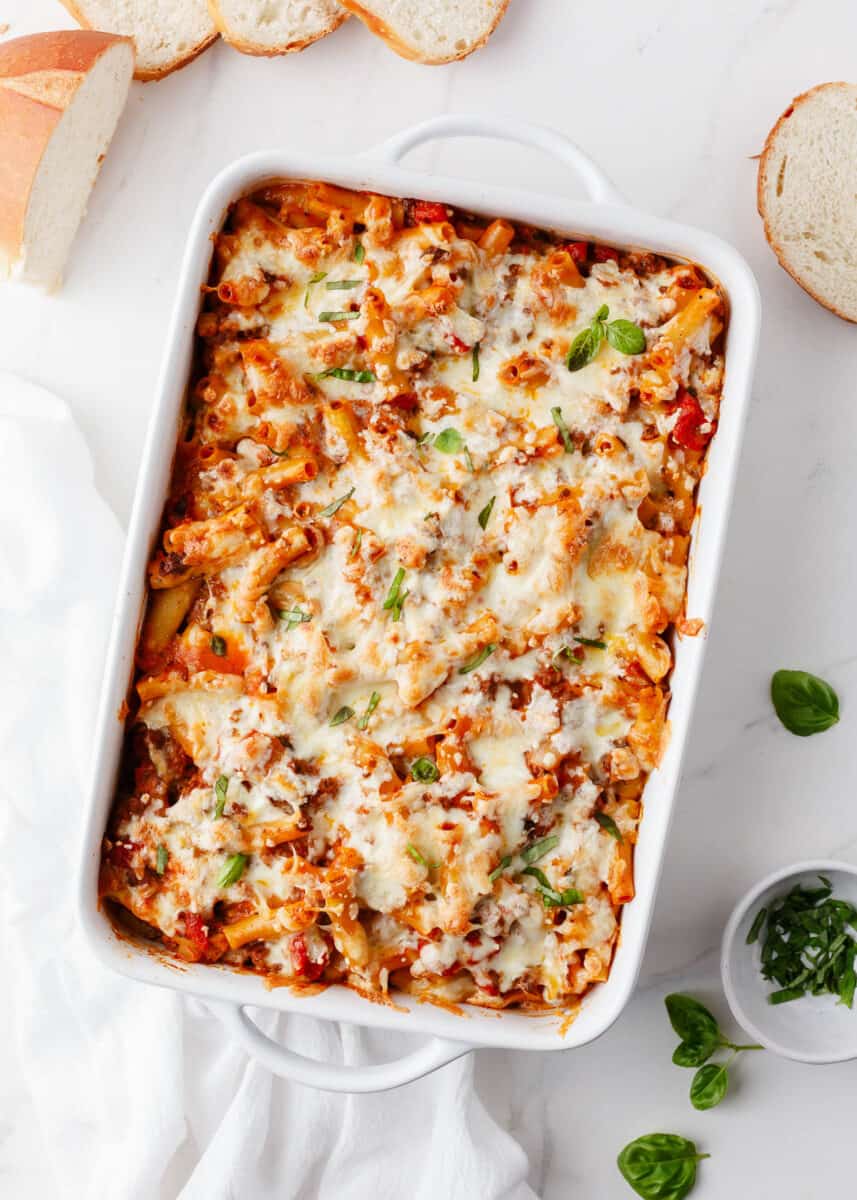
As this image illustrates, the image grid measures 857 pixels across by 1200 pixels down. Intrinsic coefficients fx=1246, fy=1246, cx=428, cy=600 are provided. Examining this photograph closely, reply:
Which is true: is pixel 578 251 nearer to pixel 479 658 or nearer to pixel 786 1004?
pixel 479 658

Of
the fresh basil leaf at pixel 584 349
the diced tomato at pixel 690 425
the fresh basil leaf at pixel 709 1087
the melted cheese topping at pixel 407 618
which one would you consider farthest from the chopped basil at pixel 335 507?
the fresh basil leaf at pixel 709 1087

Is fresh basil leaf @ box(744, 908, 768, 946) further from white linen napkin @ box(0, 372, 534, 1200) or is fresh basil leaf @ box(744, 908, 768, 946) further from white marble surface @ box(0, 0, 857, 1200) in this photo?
white linen napkin @ box(0, 372, 534, 1200)

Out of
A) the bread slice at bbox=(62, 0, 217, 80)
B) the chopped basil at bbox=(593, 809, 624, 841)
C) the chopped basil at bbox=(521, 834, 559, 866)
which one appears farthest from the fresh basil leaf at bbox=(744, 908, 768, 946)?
the bread slice at bbox=(62, 0, 217, 80)

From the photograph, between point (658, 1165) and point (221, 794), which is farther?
point (658, 1165)

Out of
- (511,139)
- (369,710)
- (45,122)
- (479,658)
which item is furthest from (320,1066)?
(45,122)

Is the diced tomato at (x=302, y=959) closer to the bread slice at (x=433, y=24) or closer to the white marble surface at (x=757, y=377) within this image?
the white marble surface at (x=757, y=377)
